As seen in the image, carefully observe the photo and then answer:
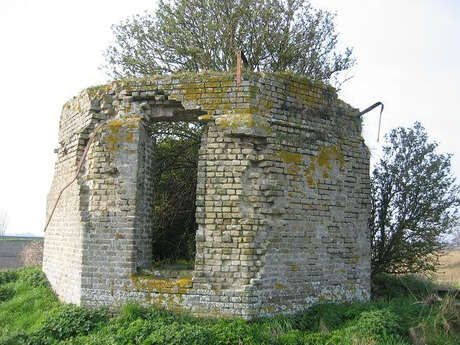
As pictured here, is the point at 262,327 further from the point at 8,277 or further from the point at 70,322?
the point at 8,277

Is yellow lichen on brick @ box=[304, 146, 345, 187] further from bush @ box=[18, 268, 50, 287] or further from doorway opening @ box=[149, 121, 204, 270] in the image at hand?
bush @ box=[18, 268, 50, 287]

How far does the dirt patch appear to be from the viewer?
25.6 m

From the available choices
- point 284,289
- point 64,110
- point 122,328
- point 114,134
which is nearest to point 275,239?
point 284,289

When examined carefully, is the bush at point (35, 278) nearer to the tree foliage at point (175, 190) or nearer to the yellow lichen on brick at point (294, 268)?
the tree foliage at point (175, 190)

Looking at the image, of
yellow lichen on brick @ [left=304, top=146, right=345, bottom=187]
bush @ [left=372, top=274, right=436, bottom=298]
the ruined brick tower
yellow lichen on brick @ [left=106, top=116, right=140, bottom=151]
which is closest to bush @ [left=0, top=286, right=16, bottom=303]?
the ruined brick tower

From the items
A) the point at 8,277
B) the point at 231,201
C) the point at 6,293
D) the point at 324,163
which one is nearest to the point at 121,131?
the point at 231,201

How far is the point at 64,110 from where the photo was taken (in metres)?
8.02

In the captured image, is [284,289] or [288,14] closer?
[284,289]

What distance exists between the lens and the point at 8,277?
9.62 meters

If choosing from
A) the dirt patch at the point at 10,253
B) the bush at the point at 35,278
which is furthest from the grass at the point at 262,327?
the dirt patch at the point at 10,253

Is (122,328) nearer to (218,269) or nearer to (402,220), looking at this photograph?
(218,269)

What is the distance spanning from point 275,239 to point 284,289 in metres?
0.72

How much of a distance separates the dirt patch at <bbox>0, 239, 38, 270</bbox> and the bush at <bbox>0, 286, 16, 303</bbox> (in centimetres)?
1762

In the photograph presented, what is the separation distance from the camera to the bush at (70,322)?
5.70m
